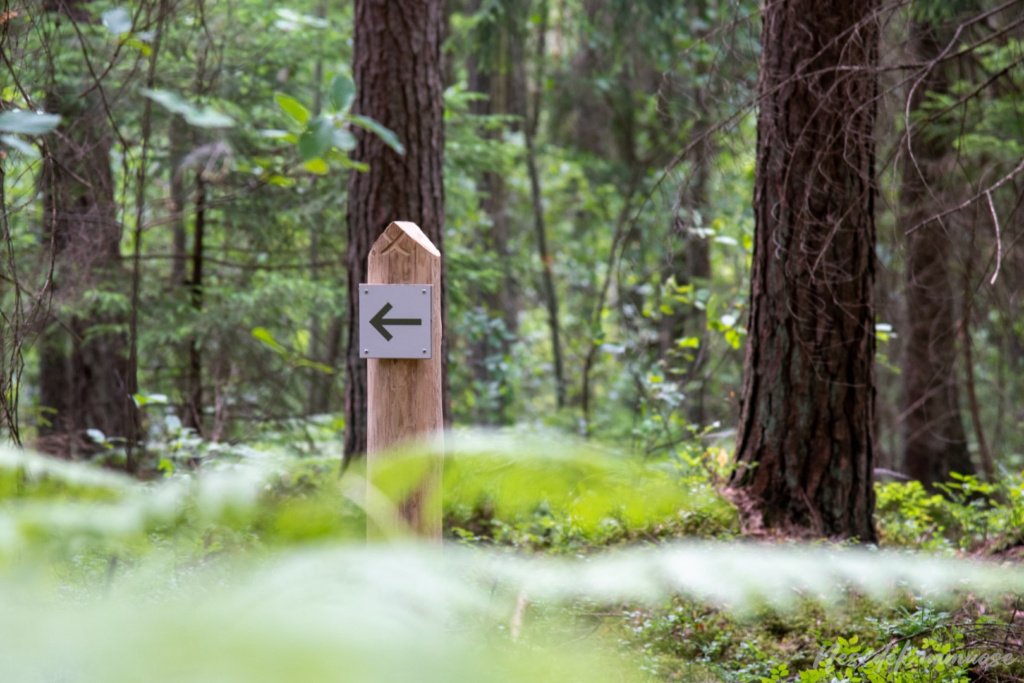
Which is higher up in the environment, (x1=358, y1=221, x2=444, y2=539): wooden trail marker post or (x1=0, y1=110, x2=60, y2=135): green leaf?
(x1=0, y1=110, x2=60, y2=135): green leaf

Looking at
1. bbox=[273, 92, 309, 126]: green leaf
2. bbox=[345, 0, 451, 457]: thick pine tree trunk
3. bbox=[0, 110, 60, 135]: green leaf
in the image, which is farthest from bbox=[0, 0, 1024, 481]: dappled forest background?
bbox=[0, 110, 60, 135]: green leaf

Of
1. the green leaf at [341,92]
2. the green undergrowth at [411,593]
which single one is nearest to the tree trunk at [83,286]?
the green leaf at [341,92]

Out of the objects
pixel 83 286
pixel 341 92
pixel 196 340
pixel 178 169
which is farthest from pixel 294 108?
pixel 196 340

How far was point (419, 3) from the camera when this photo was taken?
5.82 metres

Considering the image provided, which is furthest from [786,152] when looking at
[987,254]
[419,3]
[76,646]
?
[76,646]

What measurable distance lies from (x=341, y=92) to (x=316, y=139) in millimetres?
168

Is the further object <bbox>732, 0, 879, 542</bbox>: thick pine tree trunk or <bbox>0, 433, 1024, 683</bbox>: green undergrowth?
<bbox>732, 0, 879, 542</bbox>: thick pine tree trunk

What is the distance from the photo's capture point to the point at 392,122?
5797 mm

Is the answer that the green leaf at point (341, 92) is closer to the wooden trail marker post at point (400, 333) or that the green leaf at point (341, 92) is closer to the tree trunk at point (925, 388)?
the wooden trail marker post at point (400, 333)

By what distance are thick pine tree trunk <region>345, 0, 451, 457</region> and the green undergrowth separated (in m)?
2.67

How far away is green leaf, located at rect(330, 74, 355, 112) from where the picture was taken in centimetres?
239

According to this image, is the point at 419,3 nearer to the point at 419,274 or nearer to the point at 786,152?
the point at 786,152

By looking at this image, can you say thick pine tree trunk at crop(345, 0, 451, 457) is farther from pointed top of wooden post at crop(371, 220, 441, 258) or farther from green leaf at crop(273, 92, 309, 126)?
green leaf at crop(273, 92, 309, 126)

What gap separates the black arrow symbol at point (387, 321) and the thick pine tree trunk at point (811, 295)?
2.36 m
